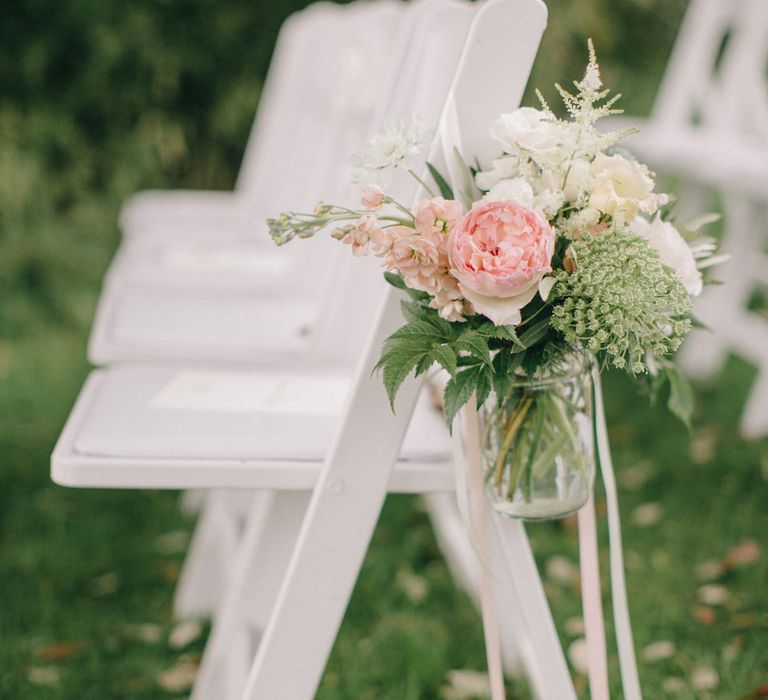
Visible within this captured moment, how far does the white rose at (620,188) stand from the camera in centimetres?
114

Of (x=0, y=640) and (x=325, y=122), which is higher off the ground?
(x=325, y=122)

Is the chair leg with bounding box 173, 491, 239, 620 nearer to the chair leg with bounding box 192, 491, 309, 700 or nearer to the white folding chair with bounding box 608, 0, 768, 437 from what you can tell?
the chair leg with bounding box 192, 491, 309, 700

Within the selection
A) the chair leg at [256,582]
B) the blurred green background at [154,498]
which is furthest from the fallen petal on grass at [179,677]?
the chair leg at [256,582]

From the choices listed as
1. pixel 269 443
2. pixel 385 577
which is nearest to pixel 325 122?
Result: pixel 385 577


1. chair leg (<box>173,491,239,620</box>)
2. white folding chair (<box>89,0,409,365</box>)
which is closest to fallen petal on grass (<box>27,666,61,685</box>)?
chair leg (<box>173,491,239,620</box>)

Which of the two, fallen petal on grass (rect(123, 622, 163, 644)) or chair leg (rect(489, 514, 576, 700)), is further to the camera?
fallen petal on grass (rect(123, 622, 163, 644))

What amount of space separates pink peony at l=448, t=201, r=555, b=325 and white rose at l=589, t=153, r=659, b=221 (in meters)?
0.08

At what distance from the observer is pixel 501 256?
1.08m

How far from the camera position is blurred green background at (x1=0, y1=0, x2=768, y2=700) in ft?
6.99

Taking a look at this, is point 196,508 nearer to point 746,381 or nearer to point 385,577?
point 385,577

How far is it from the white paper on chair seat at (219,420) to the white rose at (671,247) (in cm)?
40

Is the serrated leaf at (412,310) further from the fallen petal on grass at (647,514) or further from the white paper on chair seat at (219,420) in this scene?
the fallen petal on grass at (647,514)

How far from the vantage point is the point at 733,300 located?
3633 mm

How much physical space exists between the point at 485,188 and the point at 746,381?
2910 mm
